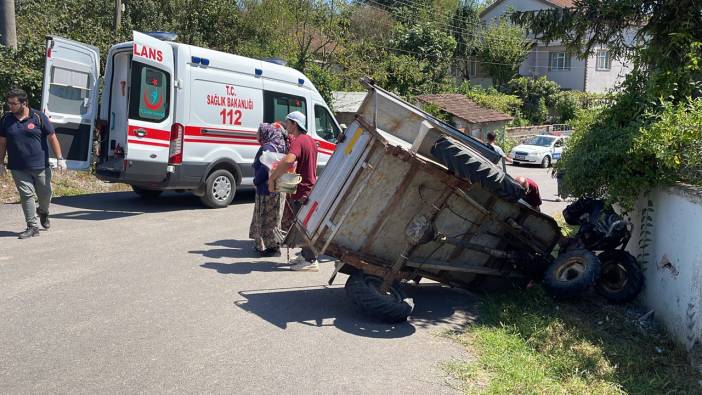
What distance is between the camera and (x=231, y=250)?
789 cm

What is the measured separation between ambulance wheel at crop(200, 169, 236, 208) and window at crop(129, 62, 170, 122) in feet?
4.85

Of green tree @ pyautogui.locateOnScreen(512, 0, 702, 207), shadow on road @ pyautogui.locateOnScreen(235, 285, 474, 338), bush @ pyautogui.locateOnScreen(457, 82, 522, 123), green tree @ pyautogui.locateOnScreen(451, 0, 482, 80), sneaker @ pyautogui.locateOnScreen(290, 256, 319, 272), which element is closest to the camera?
shadow on road @ pyautogui.locateOnScreen(235, 285, 474, 338)

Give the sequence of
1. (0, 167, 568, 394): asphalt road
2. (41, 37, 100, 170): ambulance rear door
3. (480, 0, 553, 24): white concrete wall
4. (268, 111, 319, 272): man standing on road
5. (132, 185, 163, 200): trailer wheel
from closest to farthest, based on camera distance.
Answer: (0, 167, 568, 394): asphalt road → (268, 111, 319, 272): man standing on road → (41, 37, 100, 170): ambulance rear door → (132, 185, 163, 200): trailer wheel → (480, 0, 553, 24): white concrete wall

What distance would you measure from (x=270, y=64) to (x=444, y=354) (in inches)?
321

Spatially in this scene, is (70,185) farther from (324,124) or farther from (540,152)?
(540,152)

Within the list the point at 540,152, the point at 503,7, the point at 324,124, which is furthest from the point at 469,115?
the point at 503,7

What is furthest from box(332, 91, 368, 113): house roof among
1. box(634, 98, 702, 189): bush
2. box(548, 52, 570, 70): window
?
box(548, 52, 570, 70): window

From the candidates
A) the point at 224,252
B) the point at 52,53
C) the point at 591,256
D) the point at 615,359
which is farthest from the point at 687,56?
the point at 52,53

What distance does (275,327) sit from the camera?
517 cm

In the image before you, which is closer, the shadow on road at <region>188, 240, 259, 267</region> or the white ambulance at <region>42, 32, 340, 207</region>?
the shadow on road at <region>188, 240, 259, 267</region>

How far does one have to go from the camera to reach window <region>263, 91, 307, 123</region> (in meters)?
11.4

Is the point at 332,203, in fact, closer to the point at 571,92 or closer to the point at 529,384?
the point at 529,384

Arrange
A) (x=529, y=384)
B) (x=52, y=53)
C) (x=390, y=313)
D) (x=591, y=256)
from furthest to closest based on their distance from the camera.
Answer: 1. (x=52, y=53)
2. (x=591, y=256)
3. (x=390, y=313)
4. (x=529, y=384)

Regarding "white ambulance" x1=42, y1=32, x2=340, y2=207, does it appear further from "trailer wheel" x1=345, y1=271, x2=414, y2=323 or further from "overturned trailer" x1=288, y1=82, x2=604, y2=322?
"trailer wheel" x1=345, y1=271, x2=414, y2=323
